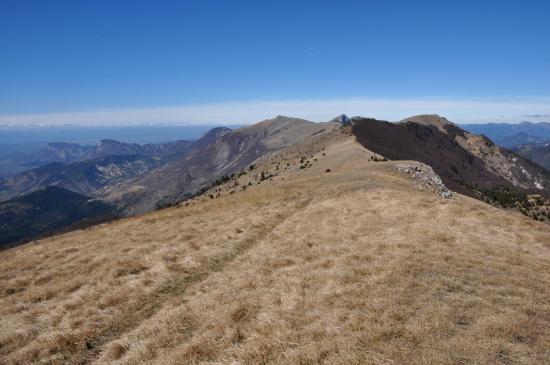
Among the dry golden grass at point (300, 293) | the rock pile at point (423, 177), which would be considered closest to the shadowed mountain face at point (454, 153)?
the rock pile at point (423, 177)

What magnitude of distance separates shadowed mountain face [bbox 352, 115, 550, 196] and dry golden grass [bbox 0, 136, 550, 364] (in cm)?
6082

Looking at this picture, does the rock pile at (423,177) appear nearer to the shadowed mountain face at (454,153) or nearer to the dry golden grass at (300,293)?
the dry golden grass at (300,293)

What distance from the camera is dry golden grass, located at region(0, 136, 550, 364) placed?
1002cm

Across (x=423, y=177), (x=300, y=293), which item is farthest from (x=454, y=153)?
(x=300, y=293)

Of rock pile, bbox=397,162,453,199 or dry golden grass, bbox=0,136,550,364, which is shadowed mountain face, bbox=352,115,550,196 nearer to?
rock pile, bbox=397,162,453,199

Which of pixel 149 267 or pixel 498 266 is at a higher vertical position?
pixel 498 266

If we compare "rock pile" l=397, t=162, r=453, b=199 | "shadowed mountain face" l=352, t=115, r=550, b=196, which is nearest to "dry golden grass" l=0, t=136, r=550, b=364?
"rock pile" l=397, t=162, r=453, b=199

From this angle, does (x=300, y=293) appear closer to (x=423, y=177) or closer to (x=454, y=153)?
(x=423, y=177)

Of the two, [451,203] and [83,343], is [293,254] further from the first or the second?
[451,203]

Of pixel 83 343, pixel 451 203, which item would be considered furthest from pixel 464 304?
pixel 451 203

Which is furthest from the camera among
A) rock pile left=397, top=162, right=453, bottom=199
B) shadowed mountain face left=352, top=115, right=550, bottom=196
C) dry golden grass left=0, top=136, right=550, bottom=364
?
shadowed mountain face left=352, top=115, right=550, bottom=196

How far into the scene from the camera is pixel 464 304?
11.8 metres

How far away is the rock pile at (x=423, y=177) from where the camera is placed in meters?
41.4

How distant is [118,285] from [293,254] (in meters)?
8.57
